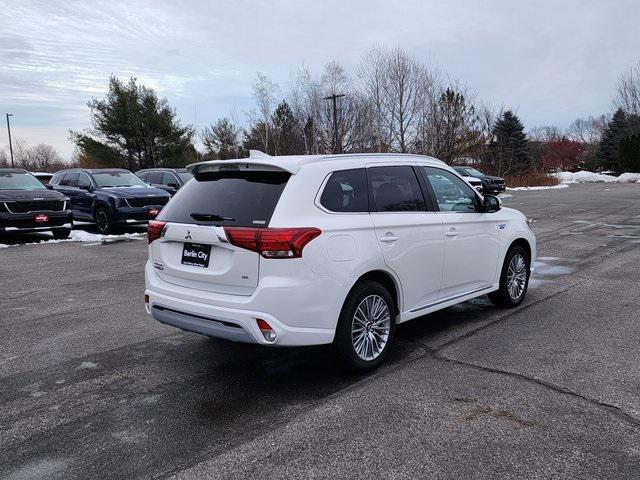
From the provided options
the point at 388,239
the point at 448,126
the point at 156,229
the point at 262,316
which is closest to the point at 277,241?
the point at 262,316

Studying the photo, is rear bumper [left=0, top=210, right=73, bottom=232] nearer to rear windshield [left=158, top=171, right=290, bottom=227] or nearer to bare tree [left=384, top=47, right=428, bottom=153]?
rear windshield [left=158, top=171, right=290, bottom=227]

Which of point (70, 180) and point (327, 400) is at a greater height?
point (70, 180)

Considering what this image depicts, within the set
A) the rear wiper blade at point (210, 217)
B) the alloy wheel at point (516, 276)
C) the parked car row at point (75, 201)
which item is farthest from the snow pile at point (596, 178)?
the rear wiper blade at point (210, 217)

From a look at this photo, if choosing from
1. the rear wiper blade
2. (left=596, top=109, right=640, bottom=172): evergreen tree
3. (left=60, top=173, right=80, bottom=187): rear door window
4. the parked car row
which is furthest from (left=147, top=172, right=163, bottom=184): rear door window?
(left=596, top=109, right=640, bottom=172): evergreen tree

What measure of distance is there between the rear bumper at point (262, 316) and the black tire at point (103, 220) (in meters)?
11.7

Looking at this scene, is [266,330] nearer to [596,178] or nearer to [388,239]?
[388,239]

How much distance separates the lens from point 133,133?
41844 millimetres

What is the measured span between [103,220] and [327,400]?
1290 centimetres

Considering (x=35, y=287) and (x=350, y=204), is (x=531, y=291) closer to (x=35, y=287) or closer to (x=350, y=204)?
(x=350, y=204)

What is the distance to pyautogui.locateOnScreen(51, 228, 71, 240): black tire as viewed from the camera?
44.8ft

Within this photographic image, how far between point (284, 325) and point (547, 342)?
2702 mm

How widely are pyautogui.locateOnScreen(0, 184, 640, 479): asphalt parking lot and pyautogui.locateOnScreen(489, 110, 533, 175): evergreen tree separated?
129 feet

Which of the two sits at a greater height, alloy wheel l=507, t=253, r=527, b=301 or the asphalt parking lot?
alloy wheel l=507, t=253, r=527, b=301

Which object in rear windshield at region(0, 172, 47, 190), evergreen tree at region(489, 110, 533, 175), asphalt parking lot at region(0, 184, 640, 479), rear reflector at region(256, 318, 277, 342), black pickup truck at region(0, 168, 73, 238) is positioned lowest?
asphalt parking lot at region(0, 184, 640, 479)
